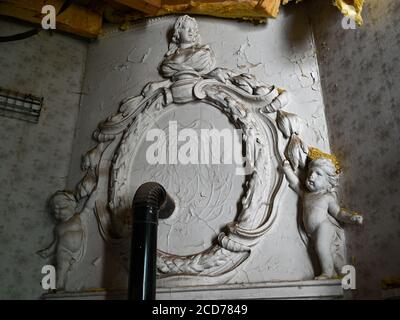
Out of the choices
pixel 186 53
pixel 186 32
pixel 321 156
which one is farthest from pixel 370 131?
pixel 186 32

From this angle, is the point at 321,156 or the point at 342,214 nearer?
the point at 342,214

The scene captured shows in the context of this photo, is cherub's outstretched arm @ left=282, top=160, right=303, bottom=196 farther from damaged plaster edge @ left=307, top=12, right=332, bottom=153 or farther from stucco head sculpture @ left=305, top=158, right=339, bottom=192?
damaged plaster edge @ left=307, top=12, right=332, bottom=153

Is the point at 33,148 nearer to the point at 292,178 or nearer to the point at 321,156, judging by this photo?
the point at 292,178

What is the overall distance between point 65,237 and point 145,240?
590 mm

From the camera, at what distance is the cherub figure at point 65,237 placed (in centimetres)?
186

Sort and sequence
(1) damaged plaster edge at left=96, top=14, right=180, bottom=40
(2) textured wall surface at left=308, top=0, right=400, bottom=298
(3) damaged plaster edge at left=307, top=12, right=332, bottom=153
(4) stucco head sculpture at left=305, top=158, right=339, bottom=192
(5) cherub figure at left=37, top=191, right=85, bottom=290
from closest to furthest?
(2) textured wall surface at left=308, top=0, right=400, bottom=298, (4) stucco head sculpture at left=305, top=158, right=339, bottom=192, (3) damaged plaster edge at left=307, top=12, right=332, bottom=153, (5) cherub figure at left=37, top=191, right=85, bottom=290, (1) damaged plaster edge at left=96, top=14, right=180, bottom=40

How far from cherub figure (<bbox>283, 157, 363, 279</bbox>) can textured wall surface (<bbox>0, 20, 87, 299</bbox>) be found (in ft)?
4.92

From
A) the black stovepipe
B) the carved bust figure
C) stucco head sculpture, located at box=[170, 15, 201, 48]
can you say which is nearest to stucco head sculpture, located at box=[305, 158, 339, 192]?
the black stovepipe

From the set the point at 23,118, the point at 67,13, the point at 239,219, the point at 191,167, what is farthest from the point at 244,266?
the point at 67,13

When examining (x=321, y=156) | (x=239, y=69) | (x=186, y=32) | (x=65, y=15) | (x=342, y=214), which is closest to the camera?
(x=342, y=214)

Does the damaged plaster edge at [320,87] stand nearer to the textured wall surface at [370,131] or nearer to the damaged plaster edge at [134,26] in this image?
the textured wall surface at [370,131]

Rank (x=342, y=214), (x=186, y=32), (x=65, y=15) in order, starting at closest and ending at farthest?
1. (x=342, y=214)
2. (x=186, y=32)
3. (x=65, y=15)

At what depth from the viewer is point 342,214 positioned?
1526 millimetres

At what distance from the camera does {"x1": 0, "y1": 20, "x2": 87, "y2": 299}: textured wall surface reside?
193cm
